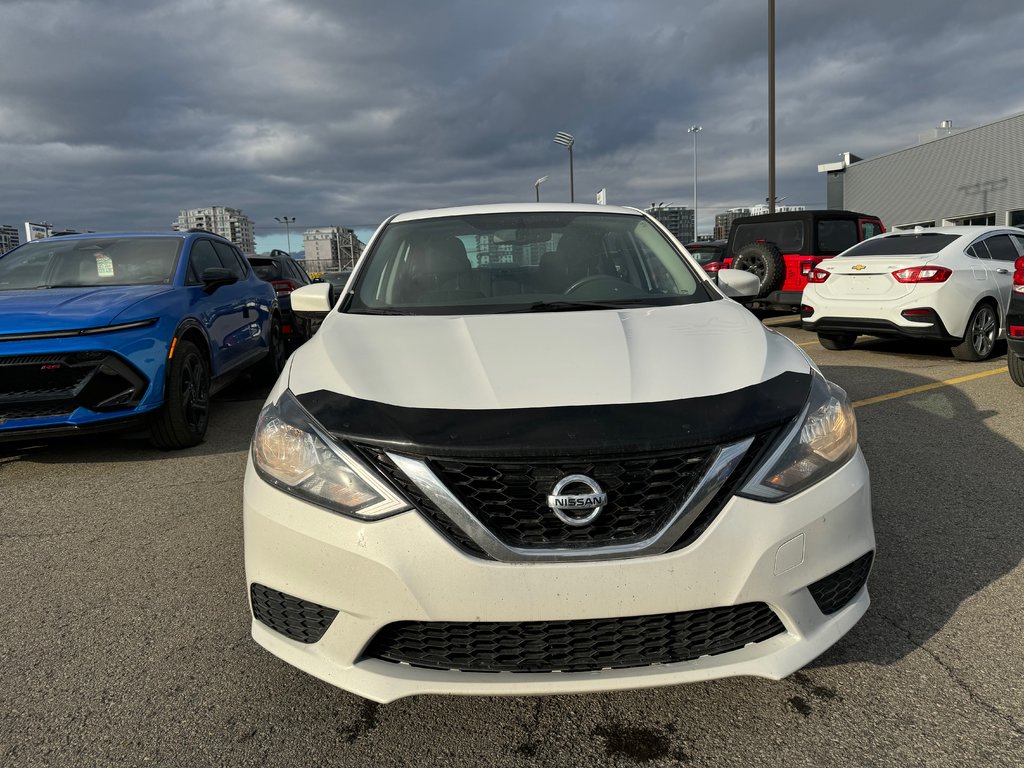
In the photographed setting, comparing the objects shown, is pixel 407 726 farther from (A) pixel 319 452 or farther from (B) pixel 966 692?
(B) pixel 966 692

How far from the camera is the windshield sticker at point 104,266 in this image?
575cm

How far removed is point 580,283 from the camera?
325cm

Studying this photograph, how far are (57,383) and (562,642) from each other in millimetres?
3932

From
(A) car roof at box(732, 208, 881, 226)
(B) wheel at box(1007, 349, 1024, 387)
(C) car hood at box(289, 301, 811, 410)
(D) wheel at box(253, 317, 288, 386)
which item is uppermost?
(A) car roof at box(732, 208, 881, 226)

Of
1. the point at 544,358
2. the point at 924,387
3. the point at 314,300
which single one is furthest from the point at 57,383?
the point at 924,387

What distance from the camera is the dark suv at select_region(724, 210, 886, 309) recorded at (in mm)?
10781

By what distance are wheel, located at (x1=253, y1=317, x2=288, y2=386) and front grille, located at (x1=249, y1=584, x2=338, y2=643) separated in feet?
20.0

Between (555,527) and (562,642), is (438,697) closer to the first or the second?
(562,642)

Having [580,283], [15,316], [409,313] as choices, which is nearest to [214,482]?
[15,316]

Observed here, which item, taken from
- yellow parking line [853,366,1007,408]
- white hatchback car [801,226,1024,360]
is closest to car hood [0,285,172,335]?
yellow parking line [853,366,1007,408]

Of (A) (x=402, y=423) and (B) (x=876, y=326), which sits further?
(B) (x=876, y=326)

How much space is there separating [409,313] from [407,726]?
1.57 meters

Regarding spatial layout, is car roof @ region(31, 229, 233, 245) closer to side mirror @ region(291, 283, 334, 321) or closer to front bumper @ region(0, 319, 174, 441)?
front bumper @ region(0, 319, 174, 441)

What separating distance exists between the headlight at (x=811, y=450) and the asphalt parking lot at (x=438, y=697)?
71 cm
